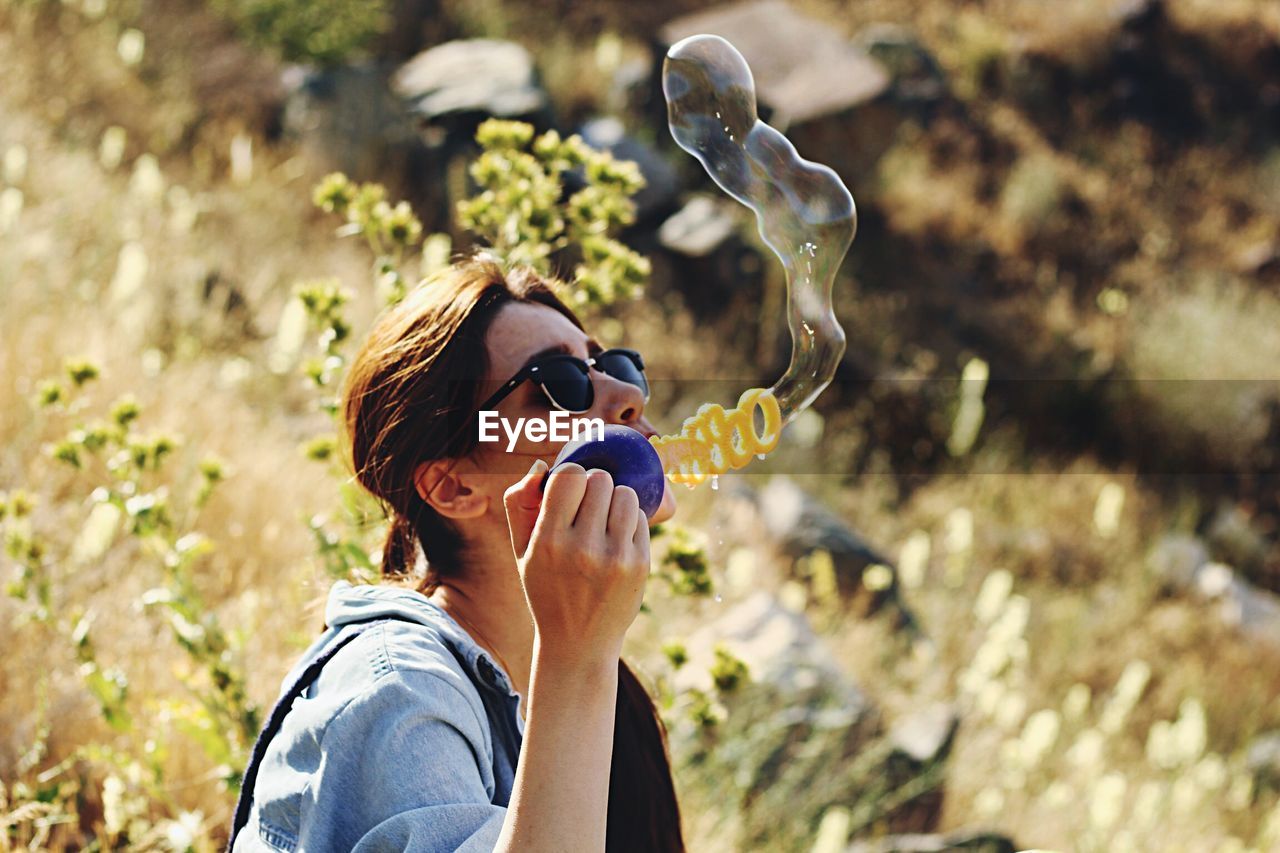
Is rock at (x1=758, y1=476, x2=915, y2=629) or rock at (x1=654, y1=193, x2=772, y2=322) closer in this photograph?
rock at (x1=758, y1=476, x2=915, y2=629)

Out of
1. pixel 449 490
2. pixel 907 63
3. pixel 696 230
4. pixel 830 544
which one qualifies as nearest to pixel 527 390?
pixel 449 490

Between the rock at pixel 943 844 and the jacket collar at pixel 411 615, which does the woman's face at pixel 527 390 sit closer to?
the jacket collar at pixel 411 615

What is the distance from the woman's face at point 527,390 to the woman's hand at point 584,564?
38 centimetres

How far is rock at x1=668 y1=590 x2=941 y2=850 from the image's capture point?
11.6 ft

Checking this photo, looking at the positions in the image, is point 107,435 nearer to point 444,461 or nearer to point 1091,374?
point 444,461

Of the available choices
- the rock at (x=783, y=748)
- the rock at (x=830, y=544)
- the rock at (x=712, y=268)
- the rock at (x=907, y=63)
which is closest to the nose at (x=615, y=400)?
the rock at (x=783, y=748)

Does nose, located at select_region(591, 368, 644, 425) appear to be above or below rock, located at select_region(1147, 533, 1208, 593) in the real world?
above

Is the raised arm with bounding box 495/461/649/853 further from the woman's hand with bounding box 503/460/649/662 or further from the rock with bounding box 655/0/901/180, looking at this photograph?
the rock with bounding box 655/0/901/180

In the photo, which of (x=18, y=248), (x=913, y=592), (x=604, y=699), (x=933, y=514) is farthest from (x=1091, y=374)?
(x=604, y=699)

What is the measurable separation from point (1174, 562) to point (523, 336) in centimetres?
669

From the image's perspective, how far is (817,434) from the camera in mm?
7184

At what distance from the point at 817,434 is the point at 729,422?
5663 millimetres

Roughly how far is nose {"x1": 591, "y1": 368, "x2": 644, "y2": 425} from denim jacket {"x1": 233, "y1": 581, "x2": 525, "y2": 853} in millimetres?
353

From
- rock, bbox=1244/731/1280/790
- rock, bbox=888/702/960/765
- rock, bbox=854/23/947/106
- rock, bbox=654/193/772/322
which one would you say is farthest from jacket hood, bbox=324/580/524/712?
rock, bbox=854/23/947/106
